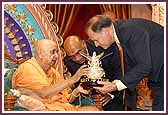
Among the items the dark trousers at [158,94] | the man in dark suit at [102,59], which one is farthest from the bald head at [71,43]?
the dark trousers at [158,94]

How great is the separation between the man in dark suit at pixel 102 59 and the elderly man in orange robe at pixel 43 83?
0.07m

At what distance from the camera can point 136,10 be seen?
294 centimetres

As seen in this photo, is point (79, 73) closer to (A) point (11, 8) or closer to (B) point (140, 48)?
(B) point (140, 48)

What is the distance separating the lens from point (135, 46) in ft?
9.37

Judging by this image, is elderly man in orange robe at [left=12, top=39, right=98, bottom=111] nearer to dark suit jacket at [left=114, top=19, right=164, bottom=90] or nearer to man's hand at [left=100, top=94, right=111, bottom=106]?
man's hand at [left=100, top=94, right=111, bottom=106]

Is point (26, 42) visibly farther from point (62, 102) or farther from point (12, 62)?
point (62, 102)

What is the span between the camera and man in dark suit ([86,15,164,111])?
9.36 feet

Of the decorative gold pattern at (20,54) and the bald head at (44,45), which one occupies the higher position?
the bald head at (44,45)

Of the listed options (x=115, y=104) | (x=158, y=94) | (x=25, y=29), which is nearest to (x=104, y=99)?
(x=115, y=104)

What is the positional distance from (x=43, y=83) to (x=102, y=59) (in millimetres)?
451

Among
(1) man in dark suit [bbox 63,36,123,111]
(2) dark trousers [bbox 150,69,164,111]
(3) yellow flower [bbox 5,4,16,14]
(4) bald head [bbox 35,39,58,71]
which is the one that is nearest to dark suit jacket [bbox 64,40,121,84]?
(1) man in dark suit [bbox 63,36,123,111]

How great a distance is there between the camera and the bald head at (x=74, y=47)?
9.61 ft

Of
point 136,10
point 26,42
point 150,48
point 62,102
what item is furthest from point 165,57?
point 26,42

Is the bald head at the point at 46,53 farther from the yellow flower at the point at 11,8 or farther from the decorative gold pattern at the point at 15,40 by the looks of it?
the yellow flower at the point at 11,8
